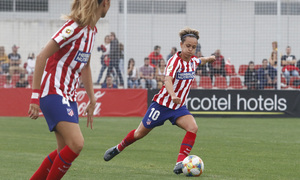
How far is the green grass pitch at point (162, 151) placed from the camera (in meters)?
7.59

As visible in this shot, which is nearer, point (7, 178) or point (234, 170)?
point (7, 178)

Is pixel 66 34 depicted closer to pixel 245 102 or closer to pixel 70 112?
pixel 70 112

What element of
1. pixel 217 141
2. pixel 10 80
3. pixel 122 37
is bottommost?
pixel 217 141

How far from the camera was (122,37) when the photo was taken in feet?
65.3

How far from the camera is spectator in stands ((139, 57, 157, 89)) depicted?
64.2 feet

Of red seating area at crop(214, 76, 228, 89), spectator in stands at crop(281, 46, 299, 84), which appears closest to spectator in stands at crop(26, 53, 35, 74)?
red seating area at crop(214, 76, 228, 89)

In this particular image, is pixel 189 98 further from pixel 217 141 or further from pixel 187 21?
pixel 217 141

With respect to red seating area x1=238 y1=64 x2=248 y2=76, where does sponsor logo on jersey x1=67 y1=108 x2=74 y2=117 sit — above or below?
below

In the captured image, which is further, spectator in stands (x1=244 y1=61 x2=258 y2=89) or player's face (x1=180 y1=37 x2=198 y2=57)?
spectator in stands (x1=244 y1=61 x2=258 y2=89)

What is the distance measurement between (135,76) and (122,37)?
1461mm

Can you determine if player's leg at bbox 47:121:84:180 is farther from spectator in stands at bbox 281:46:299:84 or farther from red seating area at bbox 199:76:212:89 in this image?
spectator in stands at bbox 281:46:299:84

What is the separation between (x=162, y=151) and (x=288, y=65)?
10.6 meters

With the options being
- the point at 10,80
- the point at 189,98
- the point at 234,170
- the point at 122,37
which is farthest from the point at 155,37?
the point at 234,170

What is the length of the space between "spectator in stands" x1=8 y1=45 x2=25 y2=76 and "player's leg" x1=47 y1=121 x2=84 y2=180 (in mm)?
14708
